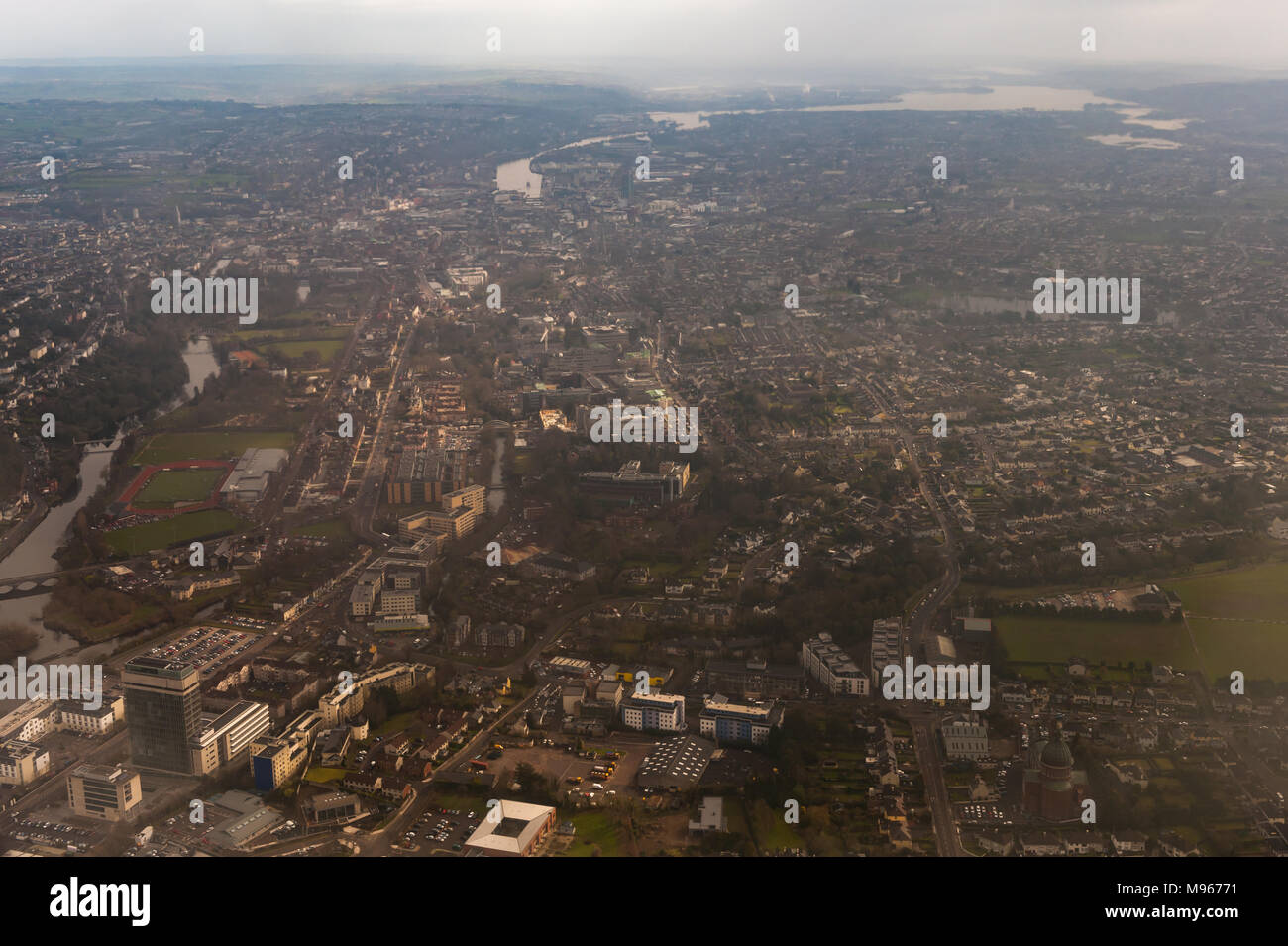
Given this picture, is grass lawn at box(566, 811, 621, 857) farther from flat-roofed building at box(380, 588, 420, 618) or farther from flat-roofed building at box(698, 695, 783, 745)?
flat-roofed building at box(380, 588, 420, 618)

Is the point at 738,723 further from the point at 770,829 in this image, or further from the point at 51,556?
the point at 51,556

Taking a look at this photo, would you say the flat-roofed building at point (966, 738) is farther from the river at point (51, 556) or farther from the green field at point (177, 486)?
the green field at point (177, 486)

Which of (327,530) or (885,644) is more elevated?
(327,530)

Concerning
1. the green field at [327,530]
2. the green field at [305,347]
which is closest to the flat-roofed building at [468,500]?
the green field at [327,530]

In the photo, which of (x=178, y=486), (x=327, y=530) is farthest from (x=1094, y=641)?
(x=178, y=486)

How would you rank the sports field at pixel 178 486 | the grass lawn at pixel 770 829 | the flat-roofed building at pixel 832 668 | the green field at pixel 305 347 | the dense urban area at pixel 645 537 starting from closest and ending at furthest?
the grass lawn at pixel 770 829 < the dense urban area at pixel 645 537 < the flat-roofed building at pixel 832 668 < the sports field at pixel 178 486 < the green field at pixel 305 347

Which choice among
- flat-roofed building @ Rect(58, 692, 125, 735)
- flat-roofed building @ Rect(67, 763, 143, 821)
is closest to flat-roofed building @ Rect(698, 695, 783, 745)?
flat-roofed building @ Rect(67, 763, 143, 821)
